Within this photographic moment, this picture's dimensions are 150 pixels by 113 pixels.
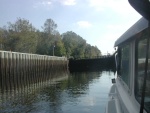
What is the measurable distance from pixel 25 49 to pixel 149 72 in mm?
57492

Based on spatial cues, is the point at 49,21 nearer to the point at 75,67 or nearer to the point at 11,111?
the point at 75,67

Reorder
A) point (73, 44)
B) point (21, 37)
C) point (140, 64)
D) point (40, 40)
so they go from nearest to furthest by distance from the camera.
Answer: point (140, 64)
point (21, 37)
point (40, 40)
point (73, 44)

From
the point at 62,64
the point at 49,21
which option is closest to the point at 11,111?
the point at 62,64

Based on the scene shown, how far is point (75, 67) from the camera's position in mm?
59188

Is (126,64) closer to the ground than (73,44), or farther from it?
closer to the ground

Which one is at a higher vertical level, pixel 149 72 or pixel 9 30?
pixel 9 30

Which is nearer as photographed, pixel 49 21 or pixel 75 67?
pixel 75 67

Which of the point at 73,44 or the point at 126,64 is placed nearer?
the point at 126,64

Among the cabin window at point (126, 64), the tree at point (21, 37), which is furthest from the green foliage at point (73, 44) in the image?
the cabin window at point (126, 64)

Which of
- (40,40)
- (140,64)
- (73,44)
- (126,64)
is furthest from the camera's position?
(73,44)

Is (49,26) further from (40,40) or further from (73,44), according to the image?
(73,44)

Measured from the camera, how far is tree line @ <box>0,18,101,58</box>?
189 feet

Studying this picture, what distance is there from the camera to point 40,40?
250ft

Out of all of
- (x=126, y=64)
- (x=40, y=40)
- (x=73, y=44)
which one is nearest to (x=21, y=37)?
(x=40, y=40)
